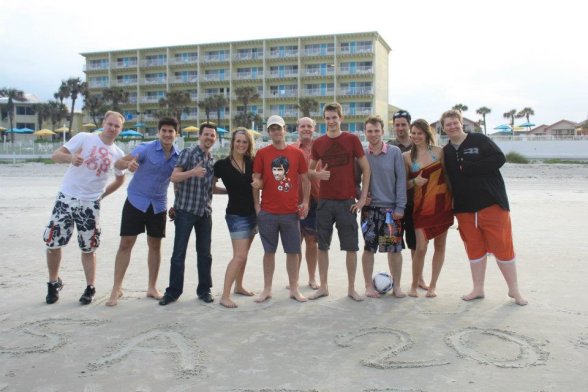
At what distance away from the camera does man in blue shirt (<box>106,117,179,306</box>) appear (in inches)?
218

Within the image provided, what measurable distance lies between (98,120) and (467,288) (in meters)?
74.8

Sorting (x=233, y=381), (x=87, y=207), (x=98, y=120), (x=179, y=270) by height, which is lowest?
(x=233, y=381)

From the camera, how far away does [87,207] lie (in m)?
5.54

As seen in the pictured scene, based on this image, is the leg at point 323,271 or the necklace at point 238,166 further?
the leg at point 323,271

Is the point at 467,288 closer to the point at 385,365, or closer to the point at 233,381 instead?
the point at 385,365

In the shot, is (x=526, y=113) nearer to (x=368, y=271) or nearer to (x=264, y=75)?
(x=264, y=75)

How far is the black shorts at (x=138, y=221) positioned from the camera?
556cm

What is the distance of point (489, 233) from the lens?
558 centimetres

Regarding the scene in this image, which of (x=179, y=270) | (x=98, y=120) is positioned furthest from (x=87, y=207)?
(x=98, y=120)

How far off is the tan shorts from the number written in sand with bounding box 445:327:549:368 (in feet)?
3.85

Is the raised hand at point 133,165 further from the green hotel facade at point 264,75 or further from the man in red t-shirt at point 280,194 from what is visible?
the green hotel facade at point 264,75

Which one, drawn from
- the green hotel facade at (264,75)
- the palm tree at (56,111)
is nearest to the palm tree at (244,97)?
the green hotel facade at (264,75)

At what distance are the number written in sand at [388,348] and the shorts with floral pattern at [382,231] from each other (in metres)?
1.19

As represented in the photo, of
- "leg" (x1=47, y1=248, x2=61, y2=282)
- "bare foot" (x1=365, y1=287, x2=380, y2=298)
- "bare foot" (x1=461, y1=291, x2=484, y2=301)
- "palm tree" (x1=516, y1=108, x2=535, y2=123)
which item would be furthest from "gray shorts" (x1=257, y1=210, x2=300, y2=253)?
"palm tree" (x1=516, y1=108, x2=535, y2=123)
